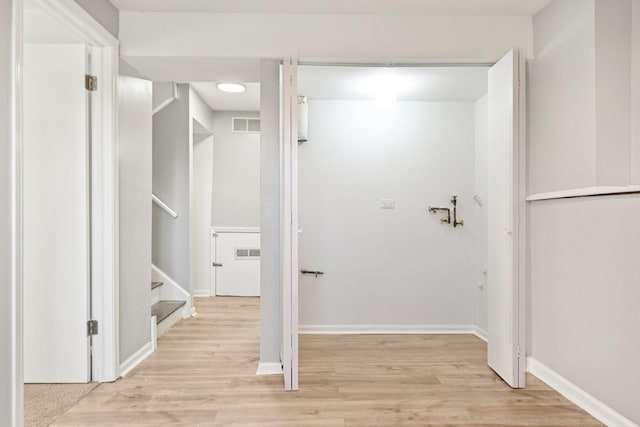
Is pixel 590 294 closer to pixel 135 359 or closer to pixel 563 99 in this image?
pixel 563 99

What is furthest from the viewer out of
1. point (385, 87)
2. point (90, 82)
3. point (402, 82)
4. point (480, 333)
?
point (480, 333)

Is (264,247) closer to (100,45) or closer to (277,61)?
(277,61)

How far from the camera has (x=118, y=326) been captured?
2359 millimetres

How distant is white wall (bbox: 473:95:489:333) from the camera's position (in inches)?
129

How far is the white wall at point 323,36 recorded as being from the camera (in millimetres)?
2418

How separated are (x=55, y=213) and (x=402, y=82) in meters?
2.54

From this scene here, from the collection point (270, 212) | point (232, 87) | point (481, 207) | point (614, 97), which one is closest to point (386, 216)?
point (481, 207)

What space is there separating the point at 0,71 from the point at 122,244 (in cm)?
121

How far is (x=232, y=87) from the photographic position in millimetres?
3912

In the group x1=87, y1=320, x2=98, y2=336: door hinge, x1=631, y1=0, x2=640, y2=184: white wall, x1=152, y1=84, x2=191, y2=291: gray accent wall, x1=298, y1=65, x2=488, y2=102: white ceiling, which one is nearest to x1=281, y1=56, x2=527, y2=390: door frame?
x1=298, y1=65, x2=488, y2=102: white ceiling

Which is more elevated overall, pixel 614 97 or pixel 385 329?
pixel 614 97

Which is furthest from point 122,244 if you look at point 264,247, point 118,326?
point 264,247

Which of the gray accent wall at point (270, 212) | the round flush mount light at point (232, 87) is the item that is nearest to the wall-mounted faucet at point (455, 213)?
the gray accent wall at point (270, 212)

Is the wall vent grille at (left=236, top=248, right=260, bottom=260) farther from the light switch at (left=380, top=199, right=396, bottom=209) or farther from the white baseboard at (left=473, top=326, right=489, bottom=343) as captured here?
the white baseboard at (left=473, top=326, right=489, bottom=343)
